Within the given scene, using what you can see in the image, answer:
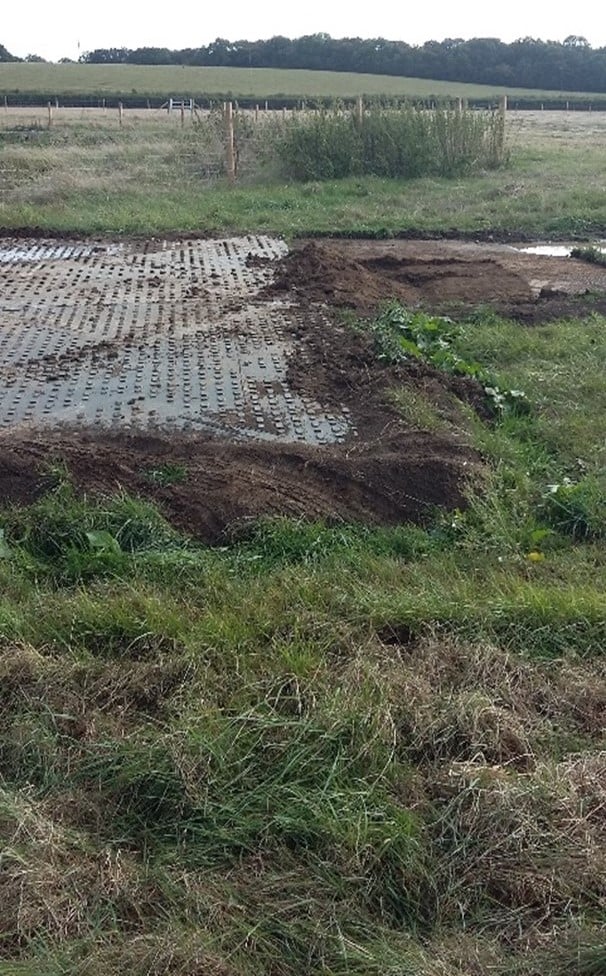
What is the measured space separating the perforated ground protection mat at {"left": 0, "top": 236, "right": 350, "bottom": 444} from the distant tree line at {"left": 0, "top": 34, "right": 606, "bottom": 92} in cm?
5479

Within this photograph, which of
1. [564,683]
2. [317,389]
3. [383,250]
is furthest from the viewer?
[383,250]

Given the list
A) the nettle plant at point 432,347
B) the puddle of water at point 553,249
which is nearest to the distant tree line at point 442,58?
the puddle of water at point 553,249

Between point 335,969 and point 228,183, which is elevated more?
point 228,183

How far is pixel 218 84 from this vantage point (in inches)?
2020

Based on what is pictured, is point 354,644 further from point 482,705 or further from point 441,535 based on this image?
point 441,535

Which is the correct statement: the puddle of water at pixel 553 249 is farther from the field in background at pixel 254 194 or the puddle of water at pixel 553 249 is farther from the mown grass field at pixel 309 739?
the mown grass field at pixel 309 739

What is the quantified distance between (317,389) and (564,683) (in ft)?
12.9

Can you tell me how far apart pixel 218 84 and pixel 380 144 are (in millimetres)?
35748

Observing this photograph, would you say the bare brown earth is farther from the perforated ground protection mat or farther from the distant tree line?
the distant tree line

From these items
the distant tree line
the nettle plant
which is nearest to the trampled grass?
the nettle plant

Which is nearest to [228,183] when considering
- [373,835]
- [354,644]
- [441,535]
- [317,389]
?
[317,389]

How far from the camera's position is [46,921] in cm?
271

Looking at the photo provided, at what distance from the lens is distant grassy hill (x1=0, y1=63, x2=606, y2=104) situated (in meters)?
45.4

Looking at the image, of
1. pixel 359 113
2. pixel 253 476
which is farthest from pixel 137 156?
pixel 253 476
